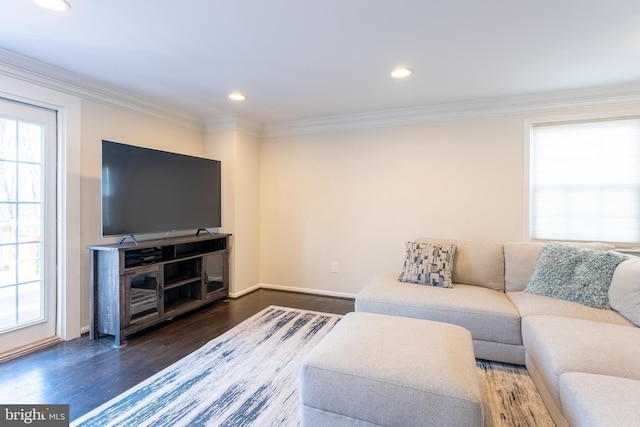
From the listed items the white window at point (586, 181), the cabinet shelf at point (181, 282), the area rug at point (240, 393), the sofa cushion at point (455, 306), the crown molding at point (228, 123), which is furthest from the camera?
the crown molding at point (228, 123)

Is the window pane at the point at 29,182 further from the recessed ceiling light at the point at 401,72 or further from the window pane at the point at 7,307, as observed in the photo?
the recessed ceiling light at the point at 401,72

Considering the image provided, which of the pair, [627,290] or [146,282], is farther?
[146,282]

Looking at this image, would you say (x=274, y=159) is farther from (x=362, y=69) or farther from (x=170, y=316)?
(x=170, y=316)

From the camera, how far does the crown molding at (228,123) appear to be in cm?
395

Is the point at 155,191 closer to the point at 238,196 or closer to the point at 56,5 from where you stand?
the point at 238,196

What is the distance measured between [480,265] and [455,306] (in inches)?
28.7

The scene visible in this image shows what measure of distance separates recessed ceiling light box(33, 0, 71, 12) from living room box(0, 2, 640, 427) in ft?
3.07

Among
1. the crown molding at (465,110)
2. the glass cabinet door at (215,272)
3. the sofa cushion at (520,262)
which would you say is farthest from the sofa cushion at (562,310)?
the glass cabinet door at (215,272)

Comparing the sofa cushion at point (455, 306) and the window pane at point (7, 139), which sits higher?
the window pane at point (7, 139)

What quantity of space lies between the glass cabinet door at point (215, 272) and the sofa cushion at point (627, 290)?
11.8ft

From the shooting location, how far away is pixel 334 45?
219 centimetres

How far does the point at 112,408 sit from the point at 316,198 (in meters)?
2.96

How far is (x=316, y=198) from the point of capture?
4.17 m

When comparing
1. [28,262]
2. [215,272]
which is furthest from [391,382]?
[28,262]
